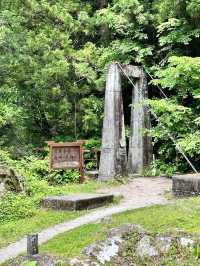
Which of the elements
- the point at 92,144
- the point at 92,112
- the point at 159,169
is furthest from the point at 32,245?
the point at 92,144

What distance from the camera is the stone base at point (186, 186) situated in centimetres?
1030

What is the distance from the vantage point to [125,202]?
10680mm

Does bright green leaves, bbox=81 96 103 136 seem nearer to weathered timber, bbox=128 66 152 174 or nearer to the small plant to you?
weathered timber, bbox=128 66 152 174

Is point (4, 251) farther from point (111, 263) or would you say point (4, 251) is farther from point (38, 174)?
point (38, 174)

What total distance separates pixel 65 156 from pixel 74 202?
15.0 feet

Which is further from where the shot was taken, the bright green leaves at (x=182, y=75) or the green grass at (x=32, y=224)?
the bright green leaves at (x=182, y=75)

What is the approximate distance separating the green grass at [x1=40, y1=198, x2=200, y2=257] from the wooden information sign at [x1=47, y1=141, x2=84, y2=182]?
240 inches

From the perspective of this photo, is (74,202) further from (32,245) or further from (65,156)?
(65,156)

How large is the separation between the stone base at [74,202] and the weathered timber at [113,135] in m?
4.48

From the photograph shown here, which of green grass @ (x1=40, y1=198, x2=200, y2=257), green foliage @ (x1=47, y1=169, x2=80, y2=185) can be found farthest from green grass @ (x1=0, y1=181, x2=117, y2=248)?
green foliage @ (x1=47, y1=169, x2=80, y2=185)

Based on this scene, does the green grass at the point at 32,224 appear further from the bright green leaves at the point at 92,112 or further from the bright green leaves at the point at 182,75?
the bright green leaves at the point at 92,112

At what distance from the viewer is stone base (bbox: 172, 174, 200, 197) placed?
1030cm

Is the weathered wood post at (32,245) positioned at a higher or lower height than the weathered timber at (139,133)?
lower

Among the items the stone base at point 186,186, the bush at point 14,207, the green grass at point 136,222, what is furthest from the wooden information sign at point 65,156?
the green grass at point 136,222
